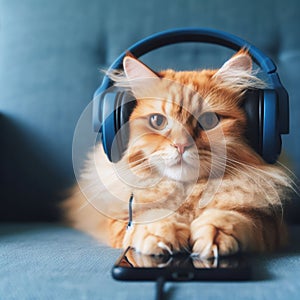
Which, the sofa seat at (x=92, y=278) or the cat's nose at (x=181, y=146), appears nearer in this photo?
the sofa seat at (x=92, y=278)

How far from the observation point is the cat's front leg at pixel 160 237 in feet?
2.47

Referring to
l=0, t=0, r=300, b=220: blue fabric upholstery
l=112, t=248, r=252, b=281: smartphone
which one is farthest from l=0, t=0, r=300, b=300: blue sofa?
l=112, t=248, r=252, b=281: smartphone

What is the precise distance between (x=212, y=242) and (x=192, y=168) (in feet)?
0.58

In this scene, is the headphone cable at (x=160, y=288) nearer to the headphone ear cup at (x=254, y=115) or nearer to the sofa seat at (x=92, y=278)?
the sofa seat at (x=92, y=278)

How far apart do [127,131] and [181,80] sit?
18cm

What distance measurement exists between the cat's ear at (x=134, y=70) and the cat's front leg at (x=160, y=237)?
31 centimetres

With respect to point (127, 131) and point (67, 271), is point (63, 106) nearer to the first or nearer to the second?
point (127, 131)

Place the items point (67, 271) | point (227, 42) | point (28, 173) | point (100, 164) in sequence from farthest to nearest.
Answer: point (28, 173) → point (100, 164) → point (227, 42) → point (67, 271)

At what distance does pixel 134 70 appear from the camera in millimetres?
939

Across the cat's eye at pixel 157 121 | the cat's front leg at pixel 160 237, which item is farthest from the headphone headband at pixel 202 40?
the cat's front leg at pixel 160 237

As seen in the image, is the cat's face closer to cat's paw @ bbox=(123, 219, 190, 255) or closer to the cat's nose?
the cat's nose

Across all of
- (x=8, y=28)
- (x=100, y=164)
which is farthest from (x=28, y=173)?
(x=8, y=28)

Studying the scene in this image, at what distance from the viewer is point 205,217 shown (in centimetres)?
81

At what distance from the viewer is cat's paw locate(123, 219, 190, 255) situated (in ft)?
2.47
